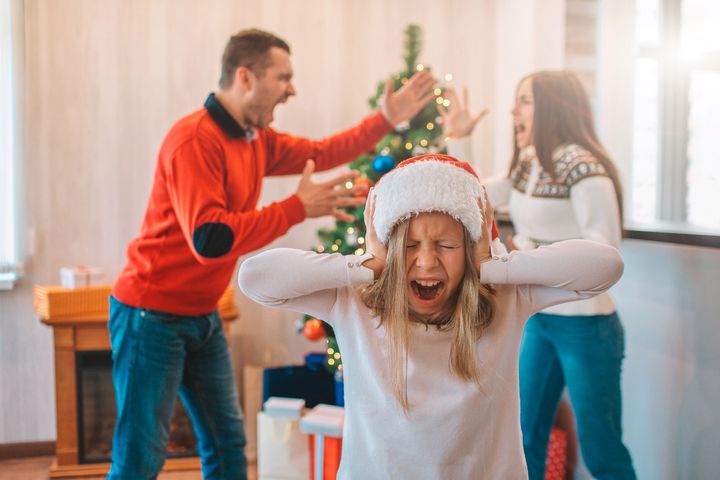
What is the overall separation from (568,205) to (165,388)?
1.27m

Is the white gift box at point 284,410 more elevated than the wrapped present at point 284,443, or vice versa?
the white gift box at point 284,410

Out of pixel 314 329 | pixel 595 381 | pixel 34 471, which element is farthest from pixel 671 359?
pixel 34 471

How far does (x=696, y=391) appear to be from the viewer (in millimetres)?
2062

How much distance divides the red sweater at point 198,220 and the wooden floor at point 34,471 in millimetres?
1468

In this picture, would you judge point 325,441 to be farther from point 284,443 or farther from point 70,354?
point 70,354

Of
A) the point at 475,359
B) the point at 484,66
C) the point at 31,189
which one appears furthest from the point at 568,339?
the point at 31,189

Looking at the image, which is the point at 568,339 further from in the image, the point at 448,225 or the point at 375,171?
the point at 375,171

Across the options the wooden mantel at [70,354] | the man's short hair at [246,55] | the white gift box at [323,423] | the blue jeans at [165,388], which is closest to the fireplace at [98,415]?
the wooden mantel at [70,354]

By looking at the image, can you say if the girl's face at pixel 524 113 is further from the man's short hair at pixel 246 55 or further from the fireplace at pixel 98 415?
the fireplace at pixel 98 415

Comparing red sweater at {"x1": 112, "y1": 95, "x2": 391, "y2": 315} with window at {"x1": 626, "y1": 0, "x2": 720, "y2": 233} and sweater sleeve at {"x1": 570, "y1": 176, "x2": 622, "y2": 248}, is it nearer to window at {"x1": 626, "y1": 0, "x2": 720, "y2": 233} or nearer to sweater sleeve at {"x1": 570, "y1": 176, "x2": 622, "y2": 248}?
sweater sleeve at {"x1": 570, "y1": 176, "x2": 622, "y2": 248}

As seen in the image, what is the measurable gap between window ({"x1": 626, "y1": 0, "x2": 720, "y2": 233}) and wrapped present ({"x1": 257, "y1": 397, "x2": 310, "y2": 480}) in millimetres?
1657

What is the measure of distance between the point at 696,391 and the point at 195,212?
160 centimetres

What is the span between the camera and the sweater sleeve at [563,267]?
1.27m

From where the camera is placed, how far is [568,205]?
197 cm
